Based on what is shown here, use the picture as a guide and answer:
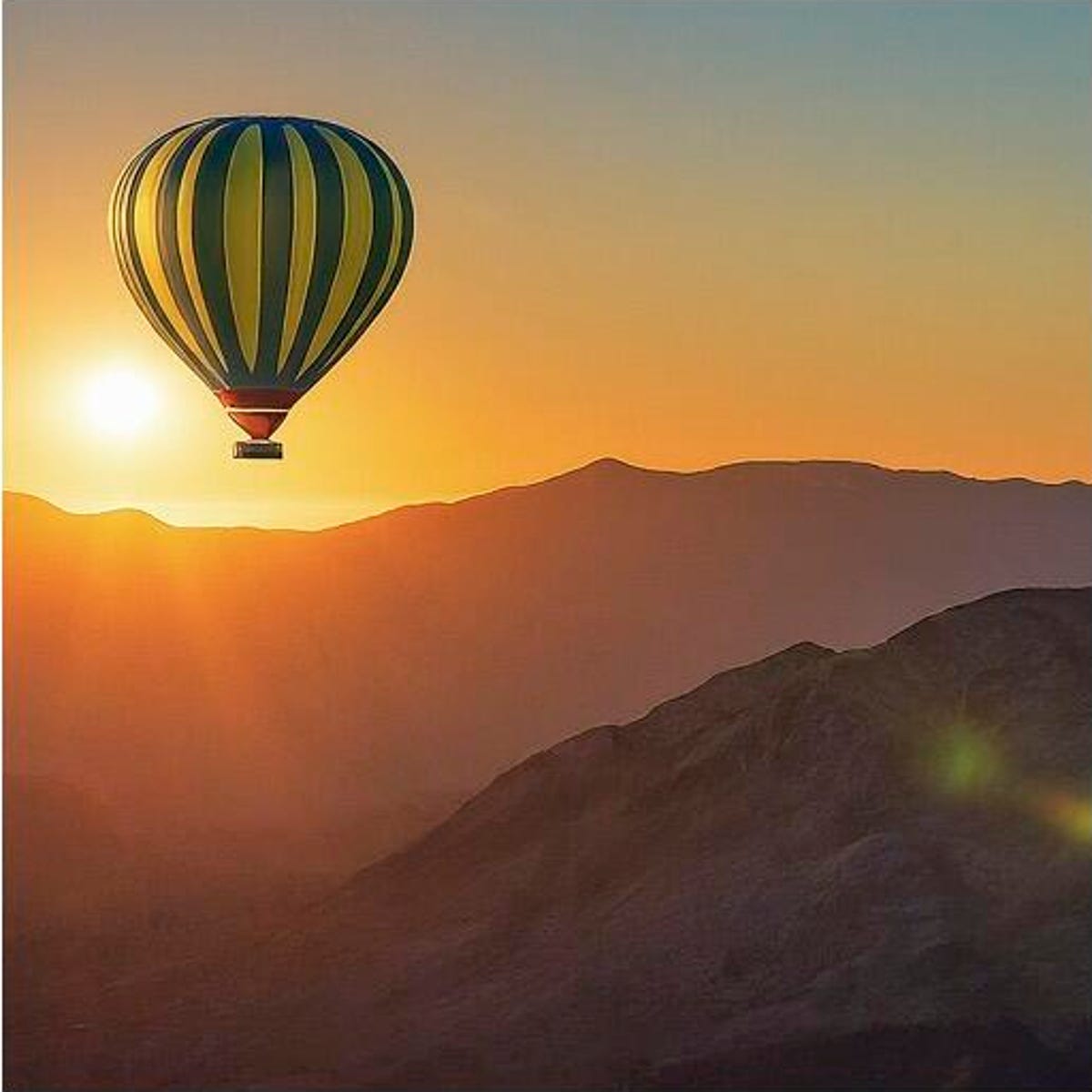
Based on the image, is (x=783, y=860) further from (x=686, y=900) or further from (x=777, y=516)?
(x=777, y=516)

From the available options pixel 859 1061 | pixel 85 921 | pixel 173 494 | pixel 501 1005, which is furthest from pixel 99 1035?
pixel 859 1061

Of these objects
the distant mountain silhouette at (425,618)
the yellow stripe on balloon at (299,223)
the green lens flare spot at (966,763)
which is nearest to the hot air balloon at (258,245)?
the yellow stripe on balloon at (299,223)

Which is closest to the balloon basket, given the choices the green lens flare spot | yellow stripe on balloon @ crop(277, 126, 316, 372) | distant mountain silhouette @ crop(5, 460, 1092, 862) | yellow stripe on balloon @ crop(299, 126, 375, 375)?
yellow stripe on balloon @ crop(299, 126, 375, 375)

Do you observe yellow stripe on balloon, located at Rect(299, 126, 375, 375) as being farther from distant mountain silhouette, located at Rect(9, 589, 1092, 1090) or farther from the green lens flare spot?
the green lens flare spot

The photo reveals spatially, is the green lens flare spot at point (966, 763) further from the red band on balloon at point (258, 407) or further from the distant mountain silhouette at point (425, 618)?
the red band on balloon at point (258, 407)

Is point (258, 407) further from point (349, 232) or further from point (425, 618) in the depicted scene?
point (425, 618)
